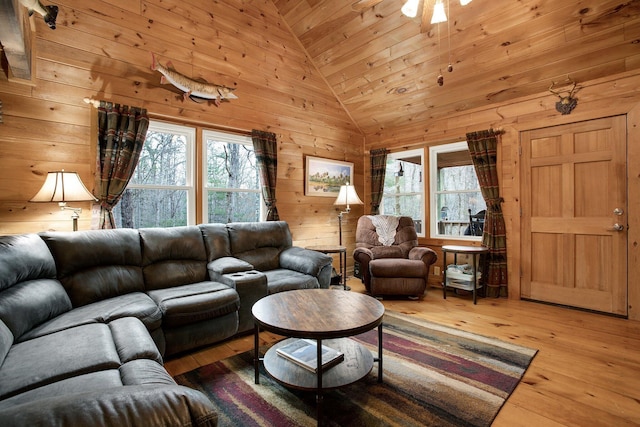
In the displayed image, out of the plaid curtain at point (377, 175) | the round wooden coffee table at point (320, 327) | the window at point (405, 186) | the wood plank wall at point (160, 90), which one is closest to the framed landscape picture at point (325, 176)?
the wood plank wall at point (160, 90)

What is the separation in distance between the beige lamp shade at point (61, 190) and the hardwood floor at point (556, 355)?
4.97ft

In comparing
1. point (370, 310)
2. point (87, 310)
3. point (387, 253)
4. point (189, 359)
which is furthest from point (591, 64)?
point (87, 310)

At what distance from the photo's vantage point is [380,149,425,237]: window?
4.85 meters

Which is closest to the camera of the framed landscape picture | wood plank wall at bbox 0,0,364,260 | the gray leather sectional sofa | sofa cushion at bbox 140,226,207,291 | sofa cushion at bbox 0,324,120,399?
the gray leather sectional sofa

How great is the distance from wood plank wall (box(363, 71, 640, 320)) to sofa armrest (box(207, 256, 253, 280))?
2.93m

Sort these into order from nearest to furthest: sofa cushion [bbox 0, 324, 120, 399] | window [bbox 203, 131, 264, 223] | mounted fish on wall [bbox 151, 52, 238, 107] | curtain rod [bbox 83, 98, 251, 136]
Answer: sofa cushion [bbox 0, 324, 120, 399] → curtain rod [bbox 83, 98, 251, 136] → mounted fish on wall [bbox 151, 52, 238, 107] → window [bbox 203, 131, 264, 223]

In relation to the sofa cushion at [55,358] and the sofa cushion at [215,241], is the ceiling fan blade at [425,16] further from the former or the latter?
the sofa cushion at [55,358]

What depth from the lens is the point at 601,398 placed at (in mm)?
1842

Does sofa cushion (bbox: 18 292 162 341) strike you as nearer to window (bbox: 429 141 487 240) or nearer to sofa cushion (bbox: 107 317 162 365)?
sofa cushion (bbox: 107 317 162 365)

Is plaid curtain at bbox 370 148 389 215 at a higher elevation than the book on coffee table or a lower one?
higher

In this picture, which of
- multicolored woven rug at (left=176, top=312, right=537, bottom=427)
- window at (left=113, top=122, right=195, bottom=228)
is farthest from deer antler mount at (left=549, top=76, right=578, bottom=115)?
window at (left=113, top=122, right=195, bottom=228)

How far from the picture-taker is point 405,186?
5.07 m

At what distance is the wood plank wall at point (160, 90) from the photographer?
2.59 m

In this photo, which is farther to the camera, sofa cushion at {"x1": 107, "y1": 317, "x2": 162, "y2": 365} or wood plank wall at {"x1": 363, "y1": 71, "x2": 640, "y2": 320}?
wood plank wall at {"x1": 363, "y1": 71, "x2": 640, "y2": 320}
